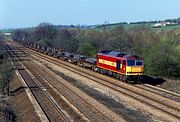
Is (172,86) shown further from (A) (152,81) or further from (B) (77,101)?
(B) (77,101)

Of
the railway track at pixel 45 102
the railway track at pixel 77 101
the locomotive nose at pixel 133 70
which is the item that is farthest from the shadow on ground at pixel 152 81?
the railway track at pixel 45 102

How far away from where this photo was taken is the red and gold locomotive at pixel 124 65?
4019 centimetres

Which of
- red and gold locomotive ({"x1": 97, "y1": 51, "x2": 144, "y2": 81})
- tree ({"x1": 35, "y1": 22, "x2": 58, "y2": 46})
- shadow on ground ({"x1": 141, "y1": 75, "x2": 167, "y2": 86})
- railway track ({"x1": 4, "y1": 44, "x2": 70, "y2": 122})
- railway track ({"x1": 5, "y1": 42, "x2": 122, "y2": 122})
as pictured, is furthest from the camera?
tree ({"x1": 35, "y1": 22, "x2": 58, "y2": 46})

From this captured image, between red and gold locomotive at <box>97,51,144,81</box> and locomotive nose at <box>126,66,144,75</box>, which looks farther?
red and gold locomotive at <box>97,51,144,81</box>

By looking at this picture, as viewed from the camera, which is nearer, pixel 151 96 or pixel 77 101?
pixel 77 101

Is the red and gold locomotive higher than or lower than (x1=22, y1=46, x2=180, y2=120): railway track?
higher

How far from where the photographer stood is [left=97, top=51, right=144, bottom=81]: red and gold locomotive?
4019 cm

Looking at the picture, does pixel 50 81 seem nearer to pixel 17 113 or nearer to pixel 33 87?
pixel 33 87

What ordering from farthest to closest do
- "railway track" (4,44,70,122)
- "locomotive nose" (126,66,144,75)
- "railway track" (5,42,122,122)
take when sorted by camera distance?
"locomotive nose" (126,66,144,75), "railway track" (4,44,70,122), "railway track" (5,42,122,122)

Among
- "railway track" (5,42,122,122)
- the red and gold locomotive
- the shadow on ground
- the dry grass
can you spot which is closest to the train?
the red and gold locomotive

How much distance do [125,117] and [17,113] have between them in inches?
329

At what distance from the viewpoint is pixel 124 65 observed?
4069 centimetres

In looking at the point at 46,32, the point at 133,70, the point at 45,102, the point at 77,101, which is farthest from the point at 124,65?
the point at 46,32

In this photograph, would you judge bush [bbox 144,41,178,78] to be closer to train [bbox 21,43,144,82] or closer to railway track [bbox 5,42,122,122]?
train [bbox 21,43,144,82]
